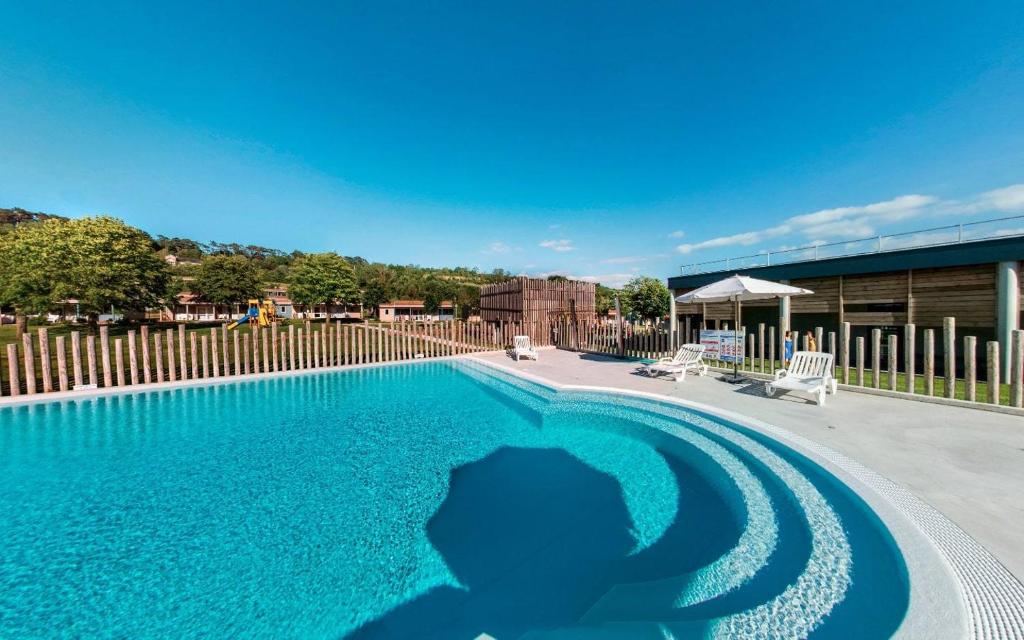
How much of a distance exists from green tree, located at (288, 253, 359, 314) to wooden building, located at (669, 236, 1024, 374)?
4329 cm

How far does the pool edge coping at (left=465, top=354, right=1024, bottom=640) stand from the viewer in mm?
1894

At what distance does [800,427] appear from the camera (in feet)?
16.7

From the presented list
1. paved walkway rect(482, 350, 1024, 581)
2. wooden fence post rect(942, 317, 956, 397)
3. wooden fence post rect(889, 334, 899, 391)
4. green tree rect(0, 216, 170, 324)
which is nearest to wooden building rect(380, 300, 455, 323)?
green tree rect(0, 216, 170, 324)

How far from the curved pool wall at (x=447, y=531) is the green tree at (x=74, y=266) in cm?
1863

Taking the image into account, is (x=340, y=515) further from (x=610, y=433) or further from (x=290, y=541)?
(x=610, y=433)

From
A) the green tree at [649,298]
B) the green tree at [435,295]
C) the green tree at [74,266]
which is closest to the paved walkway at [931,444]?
the green tree at [649,298]

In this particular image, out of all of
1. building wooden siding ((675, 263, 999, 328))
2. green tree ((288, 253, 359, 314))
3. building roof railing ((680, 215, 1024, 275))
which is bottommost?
building wooden siding ((675, 263, 999, 328))

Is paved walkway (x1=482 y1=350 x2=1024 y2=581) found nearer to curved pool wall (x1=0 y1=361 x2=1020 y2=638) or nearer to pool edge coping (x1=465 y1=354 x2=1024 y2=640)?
pool edge coping (x1=465 y1=354 x2=1024 y2=640)

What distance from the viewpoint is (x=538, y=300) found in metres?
18.6

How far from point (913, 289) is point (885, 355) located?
9.36 ft

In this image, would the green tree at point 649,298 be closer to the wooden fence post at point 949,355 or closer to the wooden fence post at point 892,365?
the wooden fence post at point 892,365

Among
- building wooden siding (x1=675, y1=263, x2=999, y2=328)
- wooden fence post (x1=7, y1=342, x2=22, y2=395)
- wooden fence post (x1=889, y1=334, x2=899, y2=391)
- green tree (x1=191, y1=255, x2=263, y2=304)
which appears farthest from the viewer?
green tree (x1=191, y1=255, x2=263, y2=304)

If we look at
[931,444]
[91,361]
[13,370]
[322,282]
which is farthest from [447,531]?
[322,282]

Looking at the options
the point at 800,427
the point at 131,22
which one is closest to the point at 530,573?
the point at 800,427
